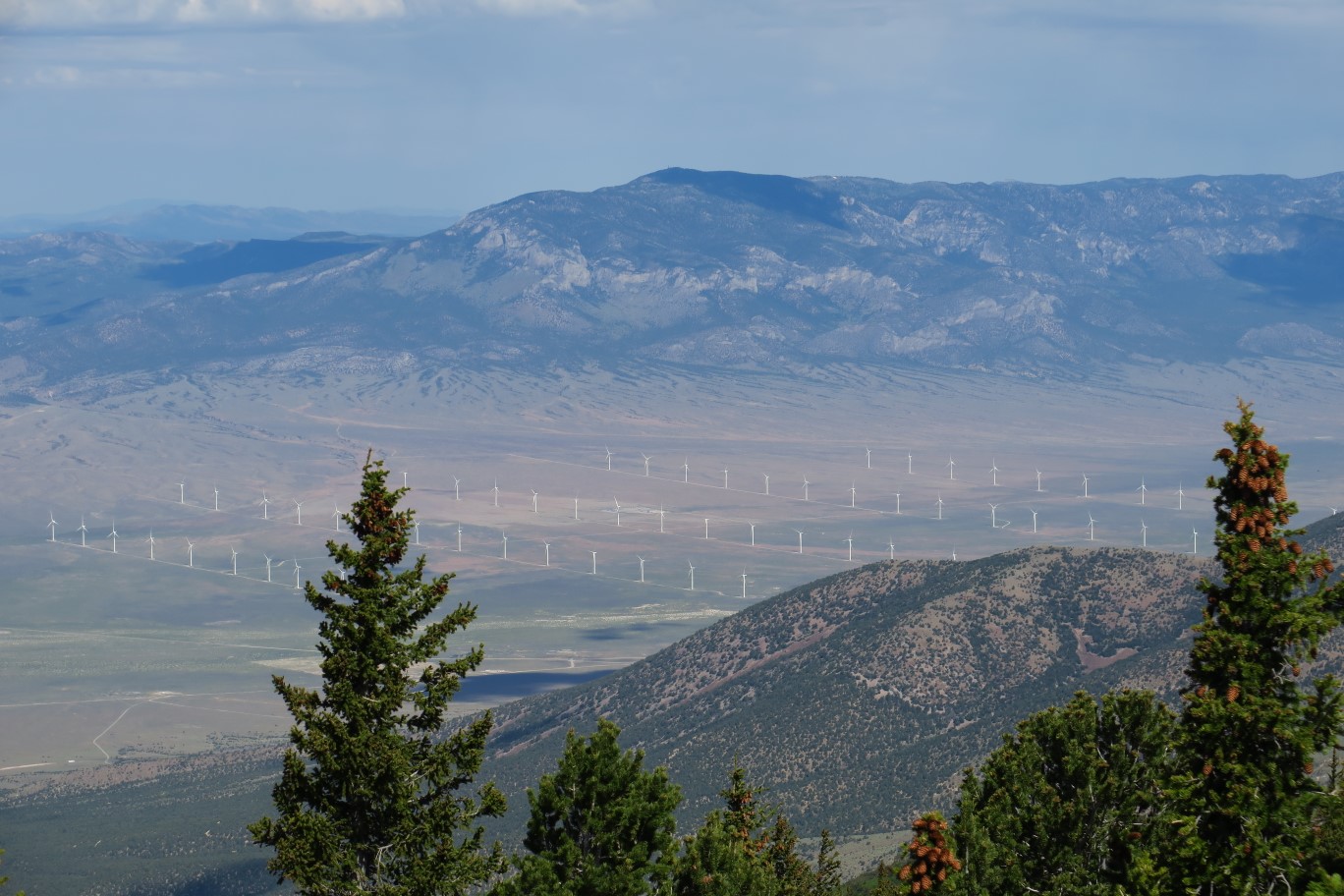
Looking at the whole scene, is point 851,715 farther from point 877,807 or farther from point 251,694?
point 251,694

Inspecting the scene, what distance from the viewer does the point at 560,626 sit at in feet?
603

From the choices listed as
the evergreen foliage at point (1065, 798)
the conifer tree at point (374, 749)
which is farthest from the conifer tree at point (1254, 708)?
the conifer tree at point (374, 749)

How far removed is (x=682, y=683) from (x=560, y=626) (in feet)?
231

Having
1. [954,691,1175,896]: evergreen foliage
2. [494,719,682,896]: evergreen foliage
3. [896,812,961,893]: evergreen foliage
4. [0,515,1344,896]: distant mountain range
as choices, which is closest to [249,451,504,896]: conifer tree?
[494,719,682,896]: evergreen foliage

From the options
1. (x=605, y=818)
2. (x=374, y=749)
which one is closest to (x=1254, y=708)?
(x=374, y=749)

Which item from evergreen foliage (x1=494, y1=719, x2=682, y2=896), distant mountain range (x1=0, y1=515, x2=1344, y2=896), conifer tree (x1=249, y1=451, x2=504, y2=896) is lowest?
distant mountain range (x1=0, y1=515, x2=1344, y2=896)

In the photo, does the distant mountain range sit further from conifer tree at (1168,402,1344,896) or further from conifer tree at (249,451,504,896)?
conifer tree at (1168,402,1344,896)

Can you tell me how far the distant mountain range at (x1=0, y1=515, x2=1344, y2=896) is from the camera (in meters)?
89.2

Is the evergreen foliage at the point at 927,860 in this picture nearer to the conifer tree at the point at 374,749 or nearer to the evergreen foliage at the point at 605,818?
the conifer tree at the point at 374,749

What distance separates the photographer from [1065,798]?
30969mm

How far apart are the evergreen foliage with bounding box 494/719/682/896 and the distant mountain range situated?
5011cm

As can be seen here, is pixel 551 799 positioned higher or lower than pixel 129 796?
higher

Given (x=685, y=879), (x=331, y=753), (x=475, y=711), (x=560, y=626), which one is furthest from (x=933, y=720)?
(x=560, y=626)

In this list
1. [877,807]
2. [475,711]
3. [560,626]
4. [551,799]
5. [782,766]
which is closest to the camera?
[551,799]
